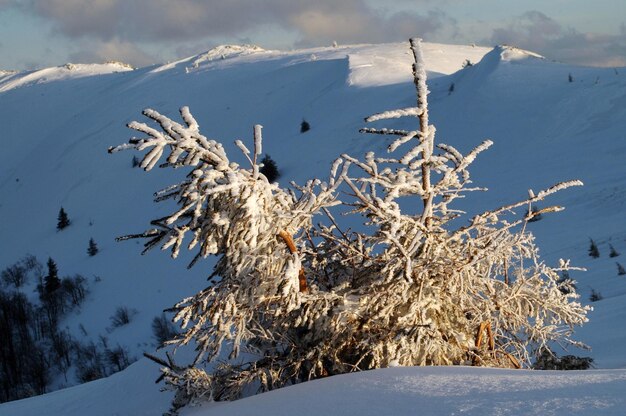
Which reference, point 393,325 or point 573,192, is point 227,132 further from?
point 393,325

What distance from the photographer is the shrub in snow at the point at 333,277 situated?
12.0 ft

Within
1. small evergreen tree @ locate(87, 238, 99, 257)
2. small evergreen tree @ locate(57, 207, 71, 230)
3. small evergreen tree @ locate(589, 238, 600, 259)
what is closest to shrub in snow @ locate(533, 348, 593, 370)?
small evergreen tree @ locate(589, 238, 600, 259)

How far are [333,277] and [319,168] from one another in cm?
1755

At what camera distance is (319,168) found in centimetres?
2186

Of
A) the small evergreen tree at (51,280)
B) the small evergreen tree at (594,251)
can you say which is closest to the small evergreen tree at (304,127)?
the small evergreen tree at (51,280)

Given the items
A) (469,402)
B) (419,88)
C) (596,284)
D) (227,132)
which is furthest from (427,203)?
(227,132)

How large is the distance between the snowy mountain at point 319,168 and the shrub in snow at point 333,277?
517 millimetres

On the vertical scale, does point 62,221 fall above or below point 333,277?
above

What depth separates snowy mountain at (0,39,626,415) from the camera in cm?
311

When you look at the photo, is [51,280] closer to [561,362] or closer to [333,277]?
[333,277]

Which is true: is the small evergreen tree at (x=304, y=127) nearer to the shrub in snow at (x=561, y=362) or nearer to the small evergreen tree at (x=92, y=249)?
the small evergreen tree at (x=92, y=249)

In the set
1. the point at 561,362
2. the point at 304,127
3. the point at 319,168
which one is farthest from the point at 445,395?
the point at 304,127

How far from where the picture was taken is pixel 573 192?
13.6 metres

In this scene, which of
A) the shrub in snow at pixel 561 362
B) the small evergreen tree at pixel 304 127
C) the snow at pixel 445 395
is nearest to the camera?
the snow at pixel 445 395
